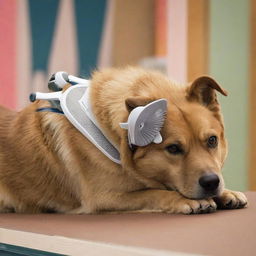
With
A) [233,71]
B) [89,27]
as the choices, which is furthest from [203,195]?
[89,27]

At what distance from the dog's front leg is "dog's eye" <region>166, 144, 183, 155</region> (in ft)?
0.41

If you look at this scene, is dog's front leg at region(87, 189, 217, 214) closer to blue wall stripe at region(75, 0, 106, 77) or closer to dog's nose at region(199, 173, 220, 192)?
dog's nose at region(199, 173, 220, 192)

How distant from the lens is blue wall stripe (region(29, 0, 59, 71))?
3965 millimetres

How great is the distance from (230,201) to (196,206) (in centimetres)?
14

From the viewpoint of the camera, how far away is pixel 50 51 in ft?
13.0

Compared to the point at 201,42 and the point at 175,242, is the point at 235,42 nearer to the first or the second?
the point at 201,42

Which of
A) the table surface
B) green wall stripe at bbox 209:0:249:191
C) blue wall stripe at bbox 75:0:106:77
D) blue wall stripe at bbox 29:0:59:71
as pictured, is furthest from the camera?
blue wall stripe at bbox 29:0:59:71

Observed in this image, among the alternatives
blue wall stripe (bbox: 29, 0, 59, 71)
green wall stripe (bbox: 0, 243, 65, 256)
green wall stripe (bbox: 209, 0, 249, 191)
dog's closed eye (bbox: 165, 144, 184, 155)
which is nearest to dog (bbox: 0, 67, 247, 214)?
dog's closed eye (bbox: 165, 144, 184, 155)

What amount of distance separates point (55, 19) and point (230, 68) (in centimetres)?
155

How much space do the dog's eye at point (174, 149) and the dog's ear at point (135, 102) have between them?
15cm

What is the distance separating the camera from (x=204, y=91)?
5.04ft

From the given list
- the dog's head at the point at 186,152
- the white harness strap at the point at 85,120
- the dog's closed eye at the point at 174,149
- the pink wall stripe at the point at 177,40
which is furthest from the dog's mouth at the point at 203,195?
the pink wall stripe at the point at 177,40

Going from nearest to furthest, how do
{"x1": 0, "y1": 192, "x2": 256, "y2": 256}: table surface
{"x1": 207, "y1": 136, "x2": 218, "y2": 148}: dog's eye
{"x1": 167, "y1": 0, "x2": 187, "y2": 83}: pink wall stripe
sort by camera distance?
{"x1": 0, "y1": 192, "x2": 256, "y2": 256}: table surface < {"x1": 207, "y1": 136, "x2": 218, "y2": 148}: dog's eye < {"x1": 167, "y1": 0, "x2": 187, "y2": 83}: pink wall stripe

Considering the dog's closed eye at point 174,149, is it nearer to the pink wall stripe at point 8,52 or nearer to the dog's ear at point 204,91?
the dog's ear at point 204,91
